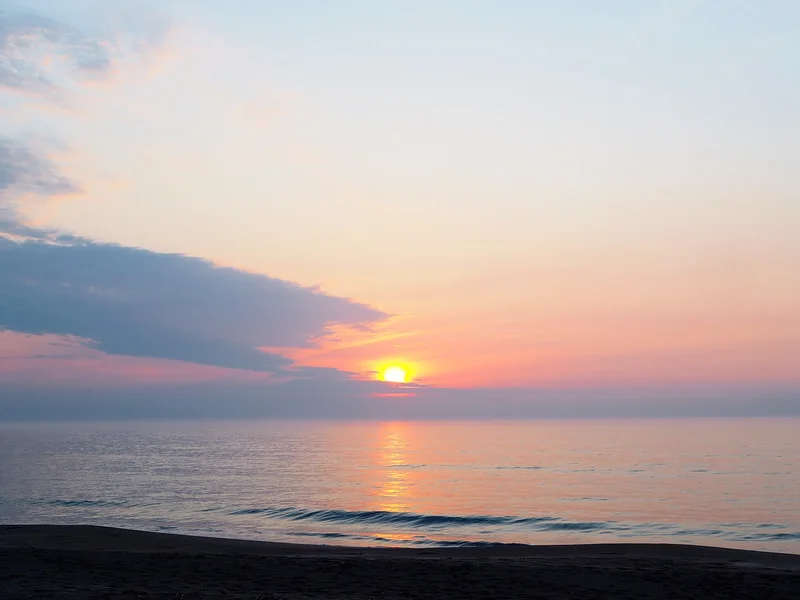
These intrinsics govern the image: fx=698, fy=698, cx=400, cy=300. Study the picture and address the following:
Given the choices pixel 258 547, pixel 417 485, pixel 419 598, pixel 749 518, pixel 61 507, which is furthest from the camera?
pixel 417 485

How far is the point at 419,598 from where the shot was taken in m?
19.2

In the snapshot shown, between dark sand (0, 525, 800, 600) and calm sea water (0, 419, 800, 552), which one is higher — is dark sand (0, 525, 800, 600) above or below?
above

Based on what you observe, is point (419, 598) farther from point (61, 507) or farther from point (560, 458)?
point (560, 458)

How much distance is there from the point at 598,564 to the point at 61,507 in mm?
39179

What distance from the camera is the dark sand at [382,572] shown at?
20.1 m

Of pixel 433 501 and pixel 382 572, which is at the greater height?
pixel 382 572

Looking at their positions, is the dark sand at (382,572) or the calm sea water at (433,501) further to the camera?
the calm sea water at (433,501)

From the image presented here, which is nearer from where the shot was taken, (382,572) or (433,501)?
(382,572)

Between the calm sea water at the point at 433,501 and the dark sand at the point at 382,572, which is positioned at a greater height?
the dark sand at the point at 382,572

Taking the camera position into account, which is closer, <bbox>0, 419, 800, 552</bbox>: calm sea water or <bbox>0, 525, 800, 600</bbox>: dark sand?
<bbox>0, 525, 800, 600</bbox>: dark sand

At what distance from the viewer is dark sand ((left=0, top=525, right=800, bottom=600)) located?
793 inches

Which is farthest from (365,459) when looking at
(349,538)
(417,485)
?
(349,538)

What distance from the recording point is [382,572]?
23562 mm

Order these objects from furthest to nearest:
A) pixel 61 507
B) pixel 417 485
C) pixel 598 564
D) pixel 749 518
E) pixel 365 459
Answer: pixel 365 459 < pixel 417 485 < pixel 61 507 < pixel 749 518 < pixel 598 564
